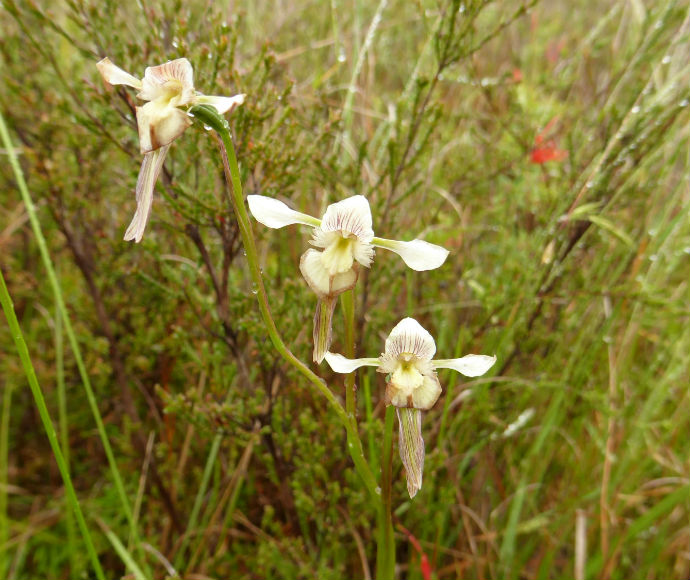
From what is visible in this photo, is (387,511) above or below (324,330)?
below

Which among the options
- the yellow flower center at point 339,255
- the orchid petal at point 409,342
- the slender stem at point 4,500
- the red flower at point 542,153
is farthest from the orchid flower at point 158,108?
the red flower at point 542,153

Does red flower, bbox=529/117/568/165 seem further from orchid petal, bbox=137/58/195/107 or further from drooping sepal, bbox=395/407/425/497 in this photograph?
orchid petal, bbox=137/58/195/107

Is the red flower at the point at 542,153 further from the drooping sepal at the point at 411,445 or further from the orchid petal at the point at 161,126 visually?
the orchid petal at the point at 161,126

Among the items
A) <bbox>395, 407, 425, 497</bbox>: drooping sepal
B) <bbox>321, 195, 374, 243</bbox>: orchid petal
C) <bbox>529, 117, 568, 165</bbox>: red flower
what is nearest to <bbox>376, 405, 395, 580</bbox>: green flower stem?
<bbox>395, 407, 425, 497</bbox>: drooping sepal

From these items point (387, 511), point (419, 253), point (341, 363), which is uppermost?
point (419, 253)

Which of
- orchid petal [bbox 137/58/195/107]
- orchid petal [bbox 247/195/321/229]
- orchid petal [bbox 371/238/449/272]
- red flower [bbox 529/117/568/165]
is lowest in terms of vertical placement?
orchid petal [bbox 371/238/449/272]

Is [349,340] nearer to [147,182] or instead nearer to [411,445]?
[411,445]

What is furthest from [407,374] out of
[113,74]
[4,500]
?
[4,500]
